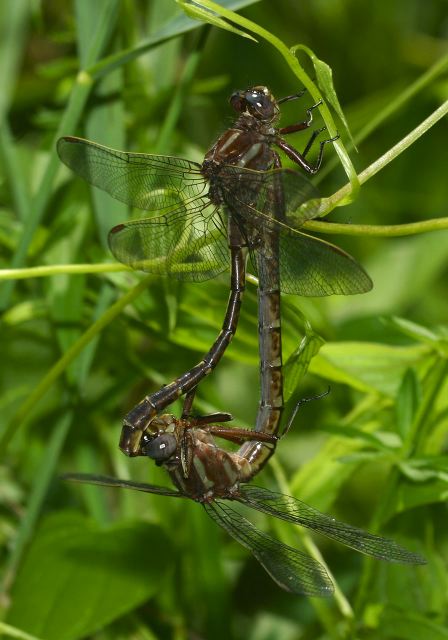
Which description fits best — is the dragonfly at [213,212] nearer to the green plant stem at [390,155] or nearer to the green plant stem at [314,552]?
the green plant stem at [390,155]

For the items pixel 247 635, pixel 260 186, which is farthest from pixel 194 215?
pixel 247 635

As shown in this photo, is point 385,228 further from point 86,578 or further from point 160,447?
point 86,578

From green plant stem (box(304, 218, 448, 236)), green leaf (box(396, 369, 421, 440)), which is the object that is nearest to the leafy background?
green leaf (box(396, 369, 421, 440))

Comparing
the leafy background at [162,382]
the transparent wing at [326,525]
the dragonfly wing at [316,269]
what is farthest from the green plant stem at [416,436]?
the dragonfly wing at [316,269]

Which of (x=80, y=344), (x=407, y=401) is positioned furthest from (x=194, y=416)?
(x=407, y=401)

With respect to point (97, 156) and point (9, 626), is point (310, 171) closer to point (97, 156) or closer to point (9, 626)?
point (97, 156)

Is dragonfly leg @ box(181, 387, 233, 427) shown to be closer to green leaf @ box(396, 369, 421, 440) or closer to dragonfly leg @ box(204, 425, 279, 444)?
dragonfly leg @ box(204, 425, 279, 444)
